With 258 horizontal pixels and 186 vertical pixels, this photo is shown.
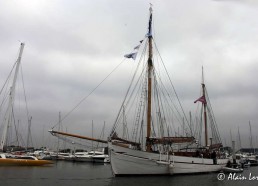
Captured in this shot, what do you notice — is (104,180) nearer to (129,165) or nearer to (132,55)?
(129,165)

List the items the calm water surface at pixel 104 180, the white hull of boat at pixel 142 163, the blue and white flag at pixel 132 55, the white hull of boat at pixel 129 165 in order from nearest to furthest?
the calm water surface at pixel 104 180 → the white hull of boat at pixel 129 165 → the white hull of boat at pixel 142 163 → the blue and white flag at pixel 132 55

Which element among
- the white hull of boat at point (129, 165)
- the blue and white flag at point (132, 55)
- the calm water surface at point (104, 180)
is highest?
the blue and white flag at point (132, 55)

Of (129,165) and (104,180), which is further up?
(129,165)

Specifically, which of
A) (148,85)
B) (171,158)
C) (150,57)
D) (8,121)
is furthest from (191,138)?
(8,121)

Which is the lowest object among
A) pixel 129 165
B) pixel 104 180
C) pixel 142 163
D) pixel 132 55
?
pixel 104 180

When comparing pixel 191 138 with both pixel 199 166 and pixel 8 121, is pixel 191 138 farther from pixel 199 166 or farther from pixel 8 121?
pixel 8 121

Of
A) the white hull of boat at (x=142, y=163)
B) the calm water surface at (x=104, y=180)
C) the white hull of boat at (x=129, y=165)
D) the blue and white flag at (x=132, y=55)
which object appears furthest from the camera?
the blue and white flag at (x=132, y=55)

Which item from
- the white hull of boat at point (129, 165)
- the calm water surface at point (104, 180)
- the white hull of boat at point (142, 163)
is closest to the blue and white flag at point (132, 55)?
the white hull of boat at point (142, 163)

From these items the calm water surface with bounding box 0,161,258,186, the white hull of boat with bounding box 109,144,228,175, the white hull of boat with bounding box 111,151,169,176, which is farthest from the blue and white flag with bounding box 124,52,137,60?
the calm water surface with bounding box 0,161,258,186

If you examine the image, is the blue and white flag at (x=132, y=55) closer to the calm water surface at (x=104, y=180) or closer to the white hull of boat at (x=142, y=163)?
the white hull of boat at (x=142, y=163)

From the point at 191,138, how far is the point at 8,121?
42893mm

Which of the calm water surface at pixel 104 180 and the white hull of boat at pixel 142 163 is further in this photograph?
the white hull of boat at pixel 142 163

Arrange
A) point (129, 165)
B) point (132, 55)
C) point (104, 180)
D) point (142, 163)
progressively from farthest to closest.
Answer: point (132, 55), point (142, 163), point (129, 165), point (104, 180)

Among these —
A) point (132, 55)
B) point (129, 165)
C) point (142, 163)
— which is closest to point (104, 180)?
point (129, 165)
